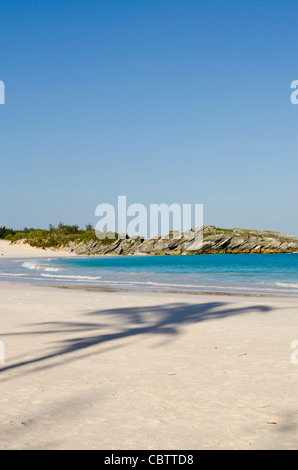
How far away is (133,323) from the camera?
13.2 metres

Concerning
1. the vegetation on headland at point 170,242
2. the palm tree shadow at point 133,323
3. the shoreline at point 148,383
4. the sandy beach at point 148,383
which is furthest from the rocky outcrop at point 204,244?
the shoreline at point 148,383

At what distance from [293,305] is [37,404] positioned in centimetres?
1389

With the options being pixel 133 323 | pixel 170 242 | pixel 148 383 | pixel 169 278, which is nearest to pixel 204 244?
pixel 170 242

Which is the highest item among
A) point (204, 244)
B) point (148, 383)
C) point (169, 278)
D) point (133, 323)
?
point (204, 244)

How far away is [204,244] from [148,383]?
144258 mm

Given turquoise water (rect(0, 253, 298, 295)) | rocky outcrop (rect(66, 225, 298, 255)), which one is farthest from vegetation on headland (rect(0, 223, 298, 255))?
turquoise water (rect(0, 253, 298, 295))

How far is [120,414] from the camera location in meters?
5.56

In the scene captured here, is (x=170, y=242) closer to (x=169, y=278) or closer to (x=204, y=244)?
(x=204, y=244)

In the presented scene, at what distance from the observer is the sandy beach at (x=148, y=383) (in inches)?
193

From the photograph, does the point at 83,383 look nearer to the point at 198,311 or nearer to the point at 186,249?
the point at 198,311

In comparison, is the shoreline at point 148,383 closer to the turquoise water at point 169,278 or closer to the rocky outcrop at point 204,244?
the turquoise water at point 169,278

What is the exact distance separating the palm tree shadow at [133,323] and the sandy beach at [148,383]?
1.8 inches

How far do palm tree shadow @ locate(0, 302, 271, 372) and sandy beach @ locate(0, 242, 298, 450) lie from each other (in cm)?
5
